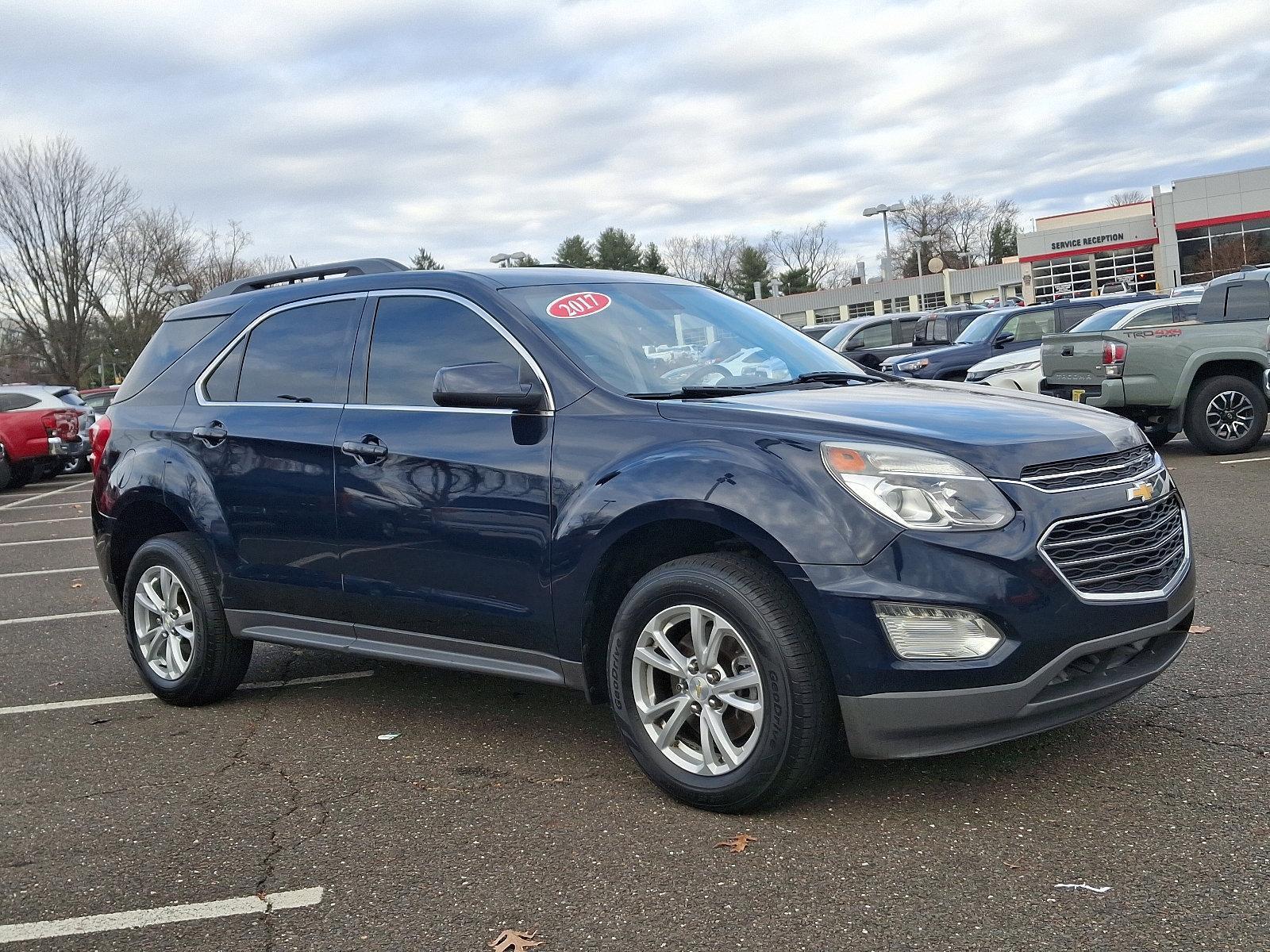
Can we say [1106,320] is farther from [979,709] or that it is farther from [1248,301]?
[979,709]

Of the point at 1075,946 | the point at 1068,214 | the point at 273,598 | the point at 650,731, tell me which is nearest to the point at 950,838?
the point at 1075,946

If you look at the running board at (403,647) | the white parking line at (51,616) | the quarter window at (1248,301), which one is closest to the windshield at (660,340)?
the running board at (403,647)

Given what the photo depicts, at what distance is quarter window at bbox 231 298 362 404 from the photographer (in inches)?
201

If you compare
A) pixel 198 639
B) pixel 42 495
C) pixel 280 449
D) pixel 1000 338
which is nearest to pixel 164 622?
pixel 198 639

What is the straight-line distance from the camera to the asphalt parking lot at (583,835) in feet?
10.4

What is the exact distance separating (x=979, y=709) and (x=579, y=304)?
7.03 ft

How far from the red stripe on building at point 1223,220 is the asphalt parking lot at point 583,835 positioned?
198 feet

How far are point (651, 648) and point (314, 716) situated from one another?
82.6 inches

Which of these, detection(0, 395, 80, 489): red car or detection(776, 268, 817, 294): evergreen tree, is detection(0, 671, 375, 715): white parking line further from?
detection(776, 268, 817, 294): evergreen tree

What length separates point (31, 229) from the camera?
48.1 m

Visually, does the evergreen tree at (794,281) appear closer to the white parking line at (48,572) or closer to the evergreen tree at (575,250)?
the evergreen tree at (575,250)

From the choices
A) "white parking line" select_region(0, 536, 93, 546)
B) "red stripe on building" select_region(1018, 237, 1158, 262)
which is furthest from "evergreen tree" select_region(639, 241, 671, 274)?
"white parking line" select_region(0, 536, 93, 546)

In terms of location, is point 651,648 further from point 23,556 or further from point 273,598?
point 23,556

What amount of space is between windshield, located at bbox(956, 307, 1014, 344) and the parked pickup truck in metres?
6.47
